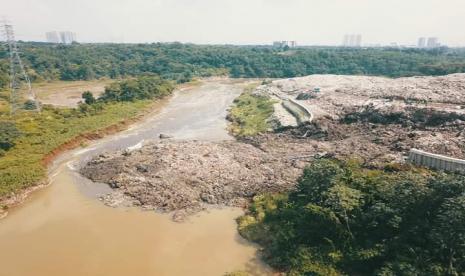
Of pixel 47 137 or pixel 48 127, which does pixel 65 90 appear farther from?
pixel 47 137

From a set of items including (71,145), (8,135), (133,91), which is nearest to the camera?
(8,135)

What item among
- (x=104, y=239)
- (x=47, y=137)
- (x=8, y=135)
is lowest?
(x=104, y=239)

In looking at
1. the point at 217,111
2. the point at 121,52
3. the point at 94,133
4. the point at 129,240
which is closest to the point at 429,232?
the point at 129,240

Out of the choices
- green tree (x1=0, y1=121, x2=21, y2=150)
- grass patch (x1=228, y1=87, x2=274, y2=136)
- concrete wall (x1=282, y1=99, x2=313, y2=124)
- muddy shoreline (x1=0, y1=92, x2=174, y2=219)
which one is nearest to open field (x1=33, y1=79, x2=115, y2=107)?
muddy shoreline (x1=0, y1=92, x2=174, y2=219)

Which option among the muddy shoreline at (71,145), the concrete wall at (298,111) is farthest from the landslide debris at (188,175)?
the concrete wall at (298,111)

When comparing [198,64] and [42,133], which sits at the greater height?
[198,64]

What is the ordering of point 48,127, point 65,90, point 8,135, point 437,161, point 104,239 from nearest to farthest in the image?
point 104,239 < point 437,161 < point 8,135 < point 48,127 < point 65,90

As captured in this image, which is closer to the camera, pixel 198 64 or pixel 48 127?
pixel 48 127

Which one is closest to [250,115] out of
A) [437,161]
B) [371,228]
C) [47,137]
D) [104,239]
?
[47,137]
